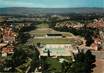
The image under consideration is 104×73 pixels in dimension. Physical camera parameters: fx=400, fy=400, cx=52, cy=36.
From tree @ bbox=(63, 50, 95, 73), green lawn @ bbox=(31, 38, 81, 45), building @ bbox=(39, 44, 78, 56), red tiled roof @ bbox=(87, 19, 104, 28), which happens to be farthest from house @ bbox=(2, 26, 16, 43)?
red tiled roof @ bbox=(87, 19, 104, 28)

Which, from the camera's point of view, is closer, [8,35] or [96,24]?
[8,35]

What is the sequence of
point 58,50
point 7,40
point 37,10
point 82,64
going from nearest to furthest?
point 82,64 → point 58,50 → point 37,10 → point 7,40

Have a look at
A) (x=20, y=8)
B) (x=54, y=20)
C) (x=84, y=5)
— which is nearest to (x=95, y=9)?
(x=84, y=5)

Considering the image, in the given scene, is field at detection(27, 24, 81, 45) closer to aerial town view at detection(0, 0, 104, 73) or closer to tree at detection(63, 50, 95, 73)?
aerial town view at detection(0, 0, 104, 73)

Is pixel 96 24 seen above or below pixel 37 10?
below

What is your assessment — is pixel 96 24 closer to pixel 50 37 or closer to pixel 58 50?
pixel 50 37

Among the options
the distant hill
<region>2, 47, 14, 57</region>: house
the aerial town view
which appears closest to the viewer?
the aerial town view

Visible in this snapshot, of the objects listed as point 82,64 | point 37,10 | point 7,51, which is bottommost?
point 82,64

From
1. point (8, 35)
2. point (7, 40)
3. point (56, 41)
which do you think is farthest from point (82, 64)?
point (8, 35)

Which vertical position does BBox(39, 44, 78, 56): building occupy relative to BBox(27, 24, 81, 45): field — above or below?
below
